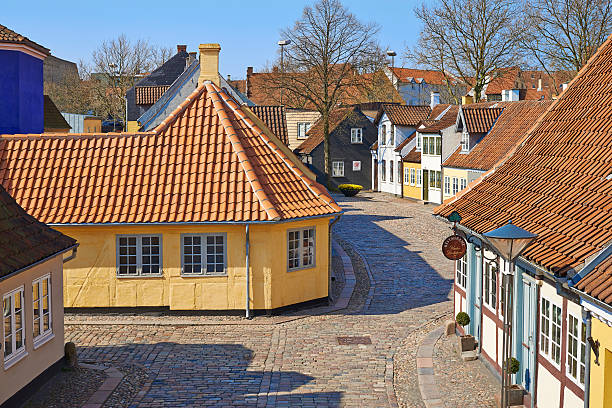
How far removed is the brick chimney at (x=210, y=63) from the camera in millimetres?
22703

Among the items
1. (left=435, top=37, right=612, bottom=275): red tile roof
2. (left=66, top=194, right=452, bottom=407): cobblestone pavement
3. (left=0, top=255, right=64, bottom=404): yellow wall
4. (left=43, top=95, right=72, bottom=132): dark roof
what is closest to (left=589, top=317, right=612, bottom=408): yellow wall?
(left=435, top=37, right=612, bottom=275): red tile roof

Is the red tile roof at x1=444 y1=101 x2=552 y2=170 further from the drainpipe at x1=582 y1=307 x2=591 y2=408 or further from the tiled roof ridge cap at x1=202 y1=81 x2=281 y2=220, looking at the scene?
the drainpipe at x1=582 y1=307 x2=591 y2=408

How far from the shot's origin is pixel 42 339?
511 inches

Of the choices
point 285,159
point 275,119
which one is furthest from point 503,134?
point 285,159

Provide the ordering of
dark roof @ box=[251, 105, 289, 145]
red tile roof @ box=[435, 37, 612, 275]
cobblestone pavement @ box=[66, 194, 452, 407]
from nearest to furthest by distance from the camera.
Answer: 1. red tile roof @ box=[435, 37, 612, 275]
2. cobblestone pavement @ box=[66, 194, 452, 407]
3. dark roof @ box=[251, 105, 289, 145]

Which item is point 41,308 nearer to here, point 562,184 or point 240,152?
point 240,152

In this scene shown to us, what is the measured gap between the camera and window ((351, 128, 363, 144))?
5884cm

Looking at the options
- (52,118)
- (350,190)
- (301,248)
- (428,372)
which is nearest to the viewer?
(428,372)

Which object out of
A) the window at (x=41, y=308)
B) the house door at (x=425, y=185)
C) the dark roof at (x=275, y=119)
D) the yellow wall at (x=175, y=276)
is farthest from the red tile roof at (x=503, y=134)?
the window at (x=41, y=308)

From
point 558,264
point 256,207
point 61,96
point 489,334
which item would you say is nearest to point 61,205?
point 256,207

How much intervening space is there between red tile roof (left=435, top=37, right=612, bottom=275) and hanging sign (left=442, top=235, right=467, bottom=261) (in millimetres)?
499

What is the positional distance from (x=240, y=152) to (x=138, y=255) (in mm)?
3589

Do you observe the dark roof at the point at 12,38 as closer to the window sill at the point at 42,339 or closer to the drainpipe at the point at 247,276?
the drainpipe at the point at 247,276

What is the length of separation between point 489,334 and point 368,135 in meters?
45.9
